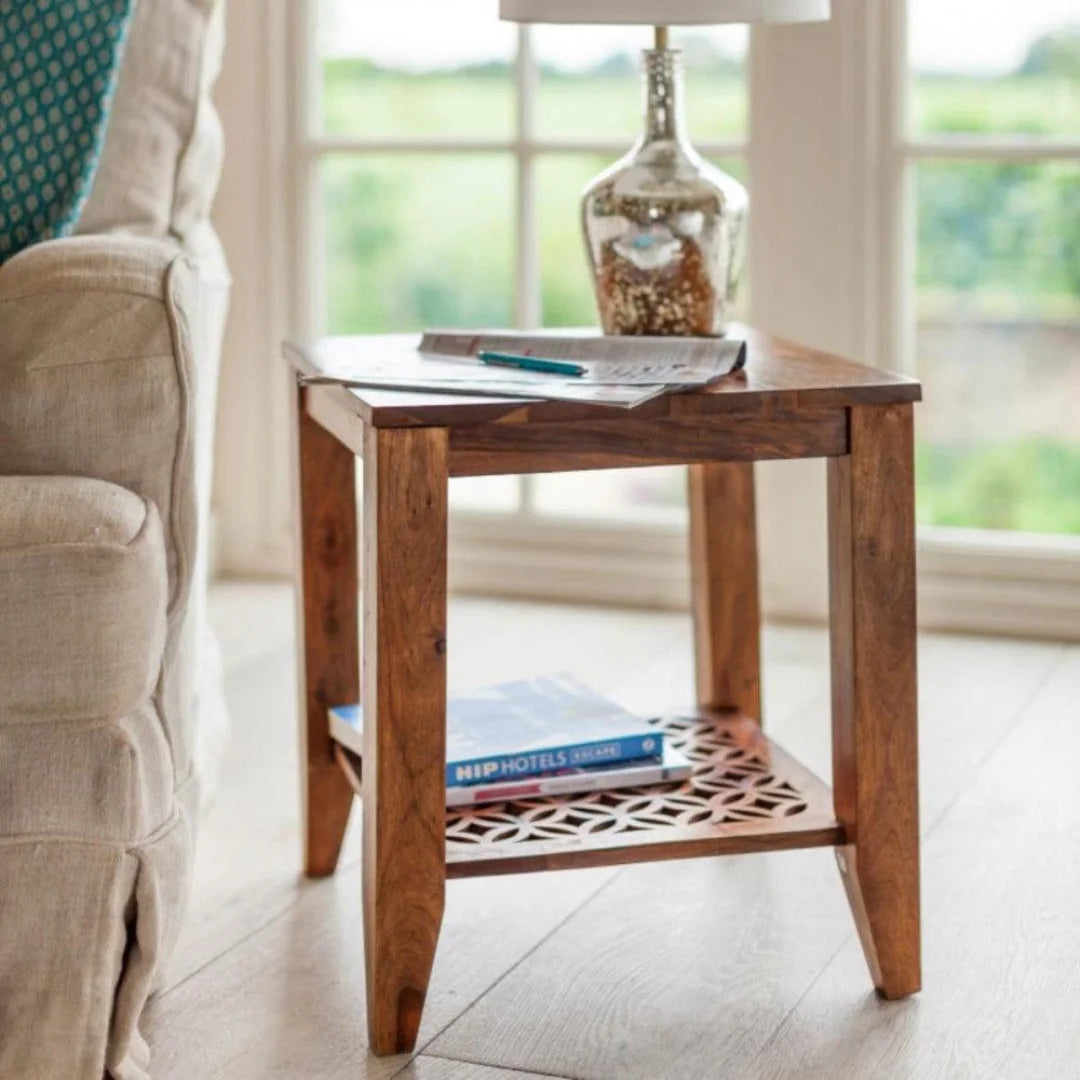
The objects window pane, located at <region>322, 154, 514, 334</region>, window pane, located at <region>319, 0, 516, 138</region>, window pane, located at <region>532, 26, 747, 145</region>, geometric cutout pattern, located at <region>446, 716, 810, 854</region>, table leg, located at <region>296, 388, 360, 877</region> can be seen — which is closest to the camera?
geometric cutout pattern, located at <region>446, 716, 810, 854</region>

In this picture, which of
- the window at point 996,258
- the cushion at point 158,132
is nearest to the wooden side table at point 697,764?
the cushion at point 158,132

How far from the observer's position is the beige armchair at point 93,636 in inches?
50.2

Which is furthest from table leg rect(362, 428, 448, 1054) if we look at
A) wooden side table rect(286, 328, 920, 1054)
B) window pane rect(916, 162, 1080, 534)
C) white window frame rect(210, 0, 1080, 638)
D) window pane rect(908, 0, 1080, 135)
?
window pane rect(916, 162, 1080, 534)


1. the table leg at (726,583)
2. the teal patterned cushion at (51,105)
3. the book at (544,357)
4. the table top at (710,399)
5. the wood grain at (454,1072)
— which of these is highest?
the teal patterned cushion at (51,105)

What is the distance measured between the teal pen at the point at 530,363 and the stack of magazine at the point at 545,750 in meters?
0.31

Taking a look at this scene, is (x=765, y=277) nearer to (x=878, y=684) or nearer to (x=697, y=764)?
(x=697, y=764)

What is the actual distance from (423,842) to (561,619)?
4.23 feet

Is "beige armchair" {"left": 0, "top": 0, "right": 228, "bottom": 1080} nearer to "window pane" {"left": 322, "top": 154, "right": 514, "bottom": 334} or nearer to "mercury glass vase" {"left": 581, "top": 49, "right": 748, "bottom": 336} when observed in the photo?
"mercury glass vase" {"left": 581, "top": 49, "right": 748, "bottom": 336}

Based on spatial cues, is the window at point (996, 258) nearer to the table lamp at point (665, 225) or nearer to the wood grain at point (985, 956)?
the wood grain at point (985, 956)

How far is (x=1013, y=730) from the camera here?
2.16 meters

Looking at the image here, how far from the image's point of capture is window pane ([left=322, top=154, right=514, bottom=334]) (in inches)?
114

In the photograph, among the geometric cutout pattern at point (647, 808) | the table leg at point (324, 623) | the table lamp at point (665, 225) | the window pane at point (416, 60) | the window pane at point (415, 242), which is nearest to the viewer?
the geometric cutout pattern at point (647, 808)

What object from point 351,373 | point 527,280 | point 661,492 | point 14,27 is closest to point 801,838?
point 351,373

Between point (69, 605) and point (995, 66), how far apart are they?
1.75 metres
